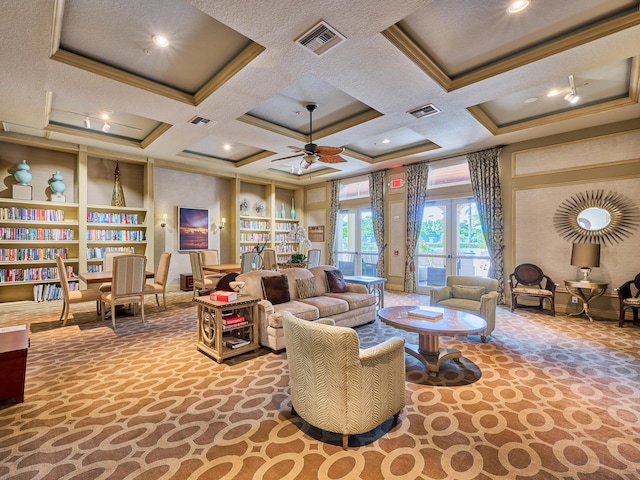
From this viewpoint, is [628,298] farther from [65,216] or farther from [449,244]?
[65,216]

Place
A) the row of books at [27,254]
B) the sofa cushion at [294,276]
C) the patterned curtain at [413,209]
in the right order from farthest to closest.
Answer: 1. the patterned curtain at [413,209]
2. the row of books at [27,254]
3. the sofa cushion at [294,276]

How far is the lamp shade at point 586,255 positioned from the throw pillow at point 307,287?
433 cm

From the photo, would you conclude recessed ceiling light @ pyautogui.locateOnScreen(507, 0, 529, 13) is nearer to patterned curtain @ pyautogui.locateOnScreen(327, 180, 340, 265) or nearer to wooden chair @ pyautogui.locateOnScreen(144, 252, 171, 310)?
wooden chair @ pyautogui.locateOnScreen(144, 252, 171, 310)

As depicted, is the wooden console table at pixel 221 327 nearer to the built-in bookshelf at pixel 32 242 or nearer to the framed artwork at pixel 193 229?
the built-in bookshelf at pixel 32 242

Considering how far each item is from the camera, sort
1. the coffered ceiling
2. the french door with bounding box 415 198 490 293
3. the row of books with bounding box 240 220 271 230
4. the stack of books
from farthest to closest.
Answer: the row of books with bounding box 240 220 271 230 → the french door with bounding box 415 198 490 293 → the stack of books → the coffered ceiling

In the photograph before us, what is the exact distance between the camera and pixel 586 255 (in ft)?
16.3

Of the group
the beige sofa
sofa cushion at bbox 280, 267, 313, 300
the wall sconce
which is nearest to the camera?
the beige sofa

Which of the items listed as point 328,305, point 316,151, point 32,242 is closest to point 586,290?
point 328,305

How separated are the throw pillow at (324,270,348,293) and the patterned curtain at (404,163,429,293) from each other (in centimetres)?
325

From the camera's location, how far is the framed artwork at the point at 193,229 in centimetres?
802

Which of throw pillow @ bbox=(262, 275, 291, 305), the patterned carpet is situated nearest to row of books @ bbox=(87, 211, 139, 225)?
the patterned carpet

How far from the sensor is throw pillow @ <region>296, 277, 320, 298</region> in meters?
4.49

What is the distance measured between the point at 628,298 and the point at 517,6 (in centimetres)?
469

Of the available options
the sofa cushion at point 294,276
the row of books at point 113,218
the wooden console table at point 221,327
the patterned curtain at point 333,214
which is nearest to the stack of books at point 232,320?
the wooden console table at point 221,327
